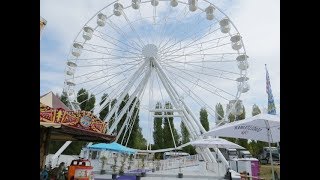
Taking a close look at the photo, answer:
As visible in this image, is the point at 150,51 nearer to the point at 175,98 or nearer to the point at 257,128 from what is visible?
the point at 175,98

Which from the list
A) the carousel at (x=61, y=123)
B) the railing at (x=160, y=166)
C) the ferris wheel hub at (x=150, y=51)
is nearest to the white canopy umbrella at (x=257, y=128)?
the carousel at (x=61, y=123)

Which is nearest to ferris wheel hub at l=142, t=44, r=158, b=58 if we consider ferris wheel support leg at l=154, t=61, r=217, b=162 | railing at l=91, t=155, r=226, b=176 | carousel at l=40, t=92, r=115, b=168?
ferris wheel support leg at l=154, t=61, r=217, b=162

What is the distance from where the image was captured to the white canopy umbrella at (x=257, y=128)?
8.17 metres

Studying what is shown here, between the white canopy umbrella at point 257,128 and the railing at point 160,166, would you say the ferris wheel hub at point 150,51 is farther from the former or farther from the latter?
the white canopy umbrella at point 257,128

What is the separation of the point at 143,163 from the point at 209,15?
10183mm

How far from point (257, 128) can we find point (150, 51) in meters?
12.1

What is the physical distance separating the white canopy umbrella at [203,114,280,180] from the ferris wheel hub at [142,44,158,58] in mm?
10394

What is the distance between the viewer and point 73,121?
8.96 m

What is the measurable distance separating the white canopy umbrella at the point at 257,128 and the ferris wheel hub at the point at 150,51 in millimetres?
10394

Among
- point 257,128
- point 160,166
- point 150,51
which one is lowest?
point 160,166

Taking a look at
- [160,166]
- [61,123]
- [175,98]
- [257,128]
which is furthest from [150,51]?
[61,123]

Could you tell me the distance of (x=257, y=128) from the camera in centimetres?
883
